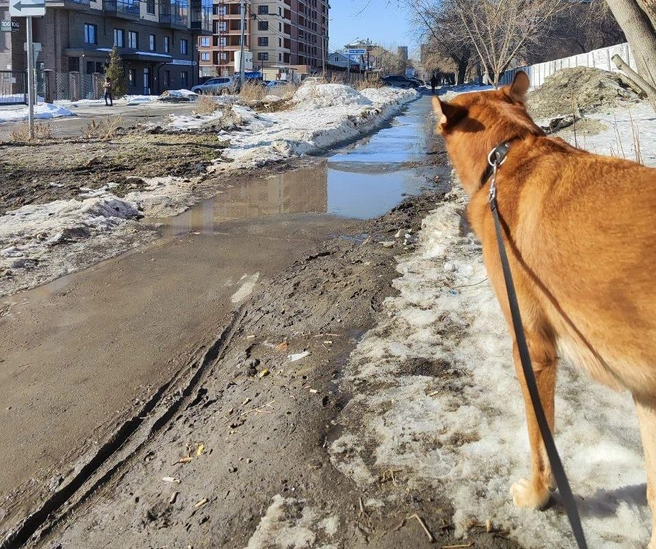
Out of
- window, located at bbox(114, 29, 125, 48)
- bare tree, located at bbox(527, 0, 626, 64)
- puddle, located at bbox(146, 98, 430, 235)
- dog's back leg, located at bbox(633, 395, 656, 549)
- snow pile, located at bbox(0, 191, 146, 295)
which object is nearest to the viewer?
dog's back leg, located at bbox(633, 395, 656, 549)

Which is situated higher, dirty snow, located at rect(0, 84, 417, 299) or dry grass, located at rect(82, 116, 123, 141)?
dry grass, located at rect(82, 116, 123, 141)

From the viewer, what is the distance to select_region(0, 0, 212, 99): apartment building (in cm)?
5372

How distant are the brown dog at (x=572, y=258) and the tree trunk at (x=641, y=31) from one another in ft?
8.06

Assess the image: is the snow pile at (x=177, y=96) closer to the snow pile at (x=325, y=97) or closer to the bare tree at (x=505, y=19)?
the snow pile at (x=325, y=97)

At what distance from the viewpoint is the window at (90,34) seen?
57562 millimetres

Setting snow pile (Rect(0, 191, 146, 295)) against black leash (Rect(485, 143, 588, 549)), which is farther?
snow pile (Rect(0, 191, 146, 295))

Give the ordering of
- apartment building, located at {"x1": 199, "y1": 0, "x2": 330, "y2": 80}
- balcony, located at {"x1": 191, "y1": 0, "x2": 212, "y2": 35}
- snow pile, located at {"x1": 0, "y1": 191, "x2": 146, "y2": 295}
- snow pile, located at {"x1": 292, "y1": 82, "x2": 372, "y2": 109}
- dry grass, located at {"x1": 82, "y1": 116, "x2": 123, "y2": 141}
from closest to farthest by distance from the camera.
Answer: snow pile, located at {"x1": 0, "y1": 191, "x2": 146, "y2": 295}
dry grass, located at {"x1": 82, "y1": 116, "x2": 123, "y2": 141}
snow pile, located at {"x1": 292, "y1": 82, "x2": 372, "y2": 109}
balcony, located at {"x1": 191, "y1": 0, "x2": 212, "y2": 35}
apartment building, located at {"x1": 199, "y1": 0, "x2": 330, "y2": 80}

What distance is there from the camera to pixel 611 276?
2.06 m

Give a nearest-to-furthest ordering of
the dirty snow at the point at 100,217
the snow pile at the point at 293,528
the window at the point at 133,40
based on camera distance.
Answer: the snow pile at the point at 293,528, the dirty snow at the point at 100,217, the window at the point at 133,40

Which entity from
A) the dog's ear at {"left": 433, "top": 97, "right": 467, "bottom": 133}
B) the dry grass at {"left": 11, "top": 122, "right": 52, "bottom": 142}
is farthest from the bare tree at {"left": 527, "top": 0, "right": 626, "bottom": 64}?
the dog's ear at {"left": 433, "top": 97, "right": 467, "bottom": 133}

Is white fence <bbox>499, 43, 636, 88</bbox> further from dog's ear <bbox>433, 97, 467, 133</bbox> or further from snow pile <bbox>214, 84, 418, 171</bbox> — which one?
dog's ear <bbox>433, 97, 467, 133</bbox>

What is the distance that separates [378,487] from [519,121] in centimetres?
184

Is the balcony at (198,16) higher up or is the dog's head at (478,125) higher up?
the balcony at (198,16)

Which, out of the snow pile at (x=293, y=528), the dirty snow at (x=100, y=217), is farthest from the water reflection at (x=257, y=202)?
the snow pile at (x=293, y=528)
